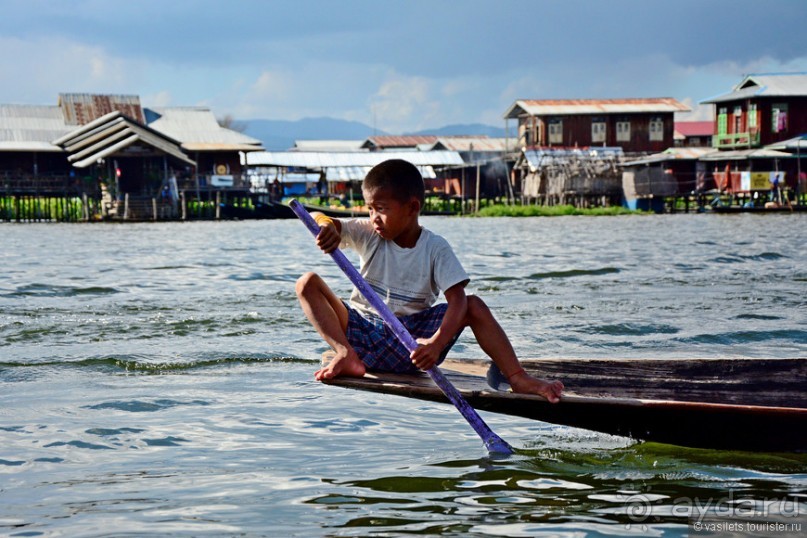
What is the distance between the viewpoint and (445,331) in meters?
4.37

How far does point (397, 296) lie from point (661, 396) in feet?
4.34

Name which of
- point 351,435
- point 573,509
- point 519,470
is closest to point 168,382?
point 351,435

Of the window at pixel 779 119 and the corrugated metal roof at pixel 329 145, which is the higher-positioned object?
the corrugated metal roof at pixel 329 145

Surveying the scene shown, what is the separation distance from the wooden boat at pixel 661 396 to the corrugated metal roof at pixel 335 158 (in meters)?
43.8

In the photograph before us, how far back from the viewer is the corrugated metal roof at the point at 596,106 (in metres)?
52.8

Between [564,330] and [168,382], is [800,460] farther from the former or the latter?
[564,330]

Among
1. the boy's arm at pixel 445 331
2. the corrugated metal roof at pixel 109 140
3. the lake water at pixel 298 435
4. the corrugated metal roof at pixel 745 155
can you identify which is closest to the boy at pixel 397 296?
the boy's arm at pixel 445 331

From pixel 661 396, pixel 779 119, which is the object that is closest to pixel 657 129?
pixel 779 119

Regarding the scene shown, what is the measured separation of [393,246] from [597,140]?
50.1 metres

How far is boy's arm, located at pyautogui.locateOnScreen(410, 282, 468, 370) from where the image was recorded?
4.24 meters

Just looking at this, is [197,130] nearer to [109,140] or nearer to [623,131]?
[109,140]

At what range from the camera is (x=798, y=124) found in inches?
1839

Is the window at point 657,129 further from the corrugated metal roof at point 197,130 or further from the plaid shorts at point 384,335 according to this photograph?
the plaid shorts at point 384,335

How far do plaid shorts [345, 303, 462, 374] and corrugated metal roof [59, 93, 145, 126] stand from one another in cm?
4449
